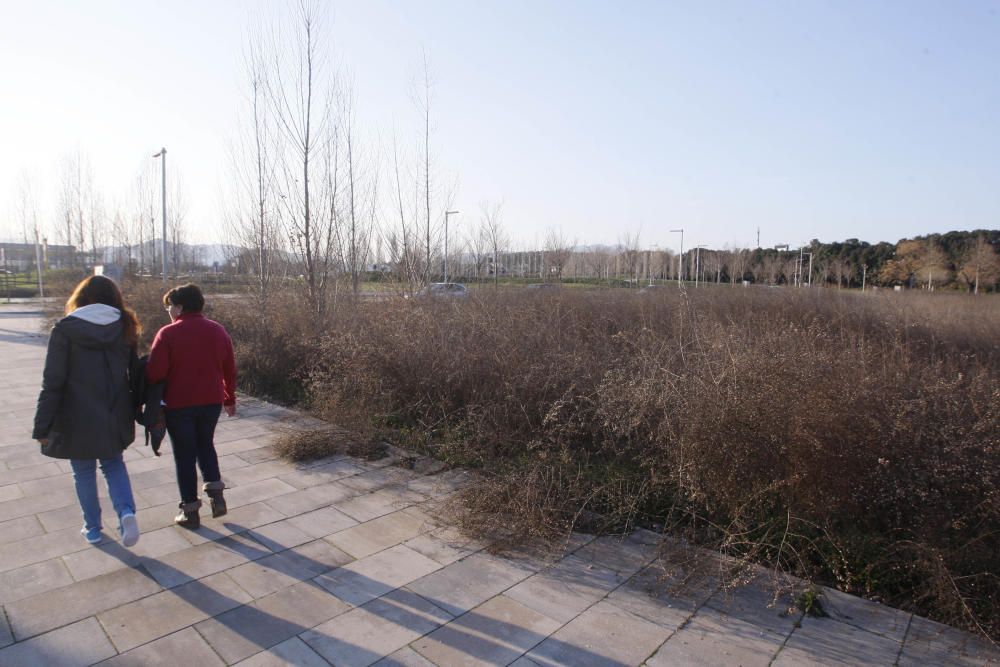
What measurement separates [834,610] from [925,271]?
3118 centimetres

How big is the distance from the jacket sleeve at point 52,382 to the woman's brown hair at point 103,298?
244 mm

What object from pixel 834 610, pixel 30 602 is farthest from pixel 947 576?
pixel 30 602

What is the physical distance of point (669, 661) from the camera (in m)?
2.92

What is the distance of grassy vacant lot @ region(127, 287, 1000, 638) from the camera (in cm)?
357

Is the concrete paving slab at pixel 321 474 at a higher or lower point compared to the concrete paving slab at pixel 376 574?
higher

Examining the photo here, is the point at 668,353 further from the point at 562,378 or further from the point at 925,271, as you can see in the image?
the point at 925,271

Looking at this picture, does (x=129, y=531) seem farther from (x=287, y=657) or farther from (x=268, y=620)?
(x=287, y=657)

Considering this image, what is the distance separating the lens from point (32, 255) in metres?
36.1

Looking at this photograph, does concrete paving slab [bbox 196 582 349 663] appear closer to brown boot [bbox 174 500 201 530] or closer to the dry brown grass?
brown boot [bbox 174 500 201 530]

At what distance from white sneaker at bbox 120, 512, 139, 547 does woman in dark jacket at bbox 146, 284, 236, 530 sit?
406 mm

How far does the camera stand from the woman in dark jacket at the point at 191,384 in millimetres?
4055

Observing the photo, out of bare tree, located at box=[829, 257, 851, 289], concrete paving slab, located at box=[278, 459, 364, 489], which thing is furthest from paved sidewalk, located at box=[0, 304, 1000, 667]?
bare tree, located at box=[829, 257, 851, 289]

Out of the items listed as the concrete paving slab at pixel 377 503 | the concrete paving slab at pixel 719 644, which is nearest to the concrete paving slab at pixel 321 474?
the concrete paving slab at pixel 377 503

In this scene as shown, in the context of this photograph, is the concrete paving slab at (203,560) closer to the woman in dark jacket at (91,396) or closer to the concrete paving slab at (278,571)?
the concrete paving slab at (278,571)
